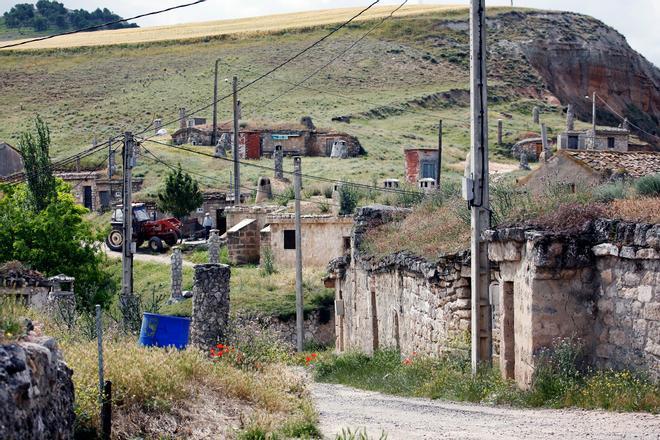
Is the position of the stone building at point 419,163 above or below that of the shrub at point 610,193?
below

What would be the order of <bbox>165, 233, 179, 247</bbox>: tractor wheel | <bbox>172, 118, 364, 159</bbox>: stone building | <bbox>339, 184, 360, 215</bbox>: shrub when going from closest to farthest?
1. <bbox>339, 184, 360, 215</bbox>: shrub
2. <bbox>165, 233, 179, 247</bbox>: tractor wheel
3. <bbox>172, 118, 364, 159</bbox>: stone building

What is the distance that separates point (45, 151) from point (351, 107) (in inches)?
1861

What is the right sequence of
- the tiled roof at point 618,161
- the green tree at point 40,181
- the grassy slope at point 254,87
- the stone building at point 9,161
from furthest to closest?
the grassy slope at point 254,87 < the stone building at point 9,161 < the green tree at point 40,181 < the tiled roof at point 618,161

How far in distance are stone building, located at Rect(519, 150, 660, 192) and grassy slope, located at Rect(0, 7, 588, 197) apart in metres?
35.8

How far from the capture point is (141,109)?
319 feet

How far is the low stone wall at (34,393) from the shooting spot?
8.38m

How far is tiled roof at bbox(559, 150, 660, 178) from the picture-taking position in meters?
28.2

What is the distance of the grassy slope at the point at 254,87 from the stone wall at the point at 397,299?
40.3 m

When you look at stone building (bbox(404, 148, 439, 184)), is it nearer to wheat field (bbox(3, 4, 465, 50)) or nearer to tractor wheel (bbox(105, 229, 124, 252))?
tractor wheel (bbox(105, 229, 124, 252))

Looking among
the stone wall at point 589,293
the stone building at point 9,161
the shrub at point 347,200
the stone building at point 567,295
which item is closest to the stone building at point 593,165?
the stone building at point 567,295

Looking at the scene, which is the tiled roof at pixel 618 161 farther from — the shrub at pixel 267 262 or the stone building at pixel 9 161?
the stone building at pixel 9 161

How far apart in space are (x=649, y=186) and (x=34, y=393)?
10045mm

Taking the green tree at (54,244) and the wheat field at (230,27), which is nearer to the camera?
the green tree at (54,244)

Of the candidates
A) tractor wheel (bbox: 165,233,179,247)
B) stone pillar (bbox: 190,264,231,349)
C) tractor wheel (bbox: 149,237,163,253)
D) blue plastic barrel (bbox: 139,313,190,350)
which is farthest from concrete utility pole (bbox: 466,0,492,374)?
tractor wheel (bbox: 165,233,179,247)
